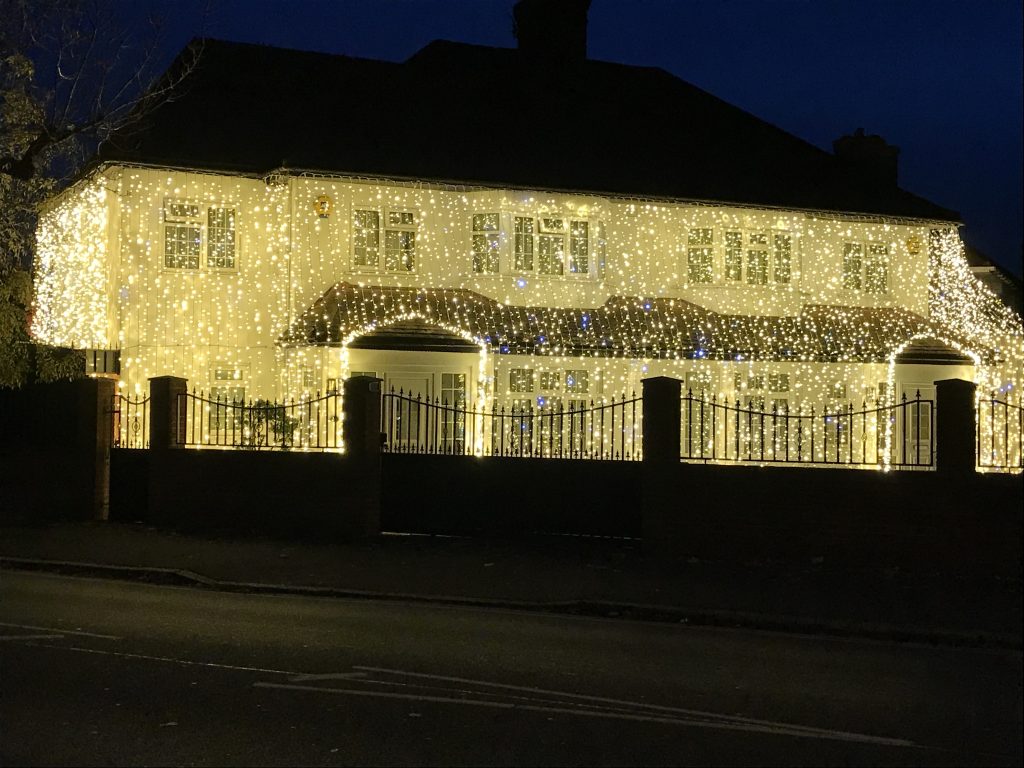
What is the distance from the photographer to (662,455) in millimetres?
15555

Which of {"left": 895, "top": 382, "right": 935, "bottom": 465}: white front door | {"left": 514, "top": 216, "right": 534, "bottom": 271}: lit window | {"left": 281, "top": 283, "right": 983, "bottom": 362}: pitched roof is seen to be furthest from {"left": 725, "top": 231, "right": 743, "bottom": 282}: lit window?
{"left": 895, "top": 382, "right": 935, "bottom": 465}: white front door

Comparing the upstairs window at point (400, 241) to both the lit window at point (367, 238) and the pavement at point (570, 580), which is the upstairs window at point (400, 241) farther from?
the pavement at point (570, 580)

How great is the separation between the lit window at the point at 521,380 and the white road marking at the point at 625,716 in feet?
53.9

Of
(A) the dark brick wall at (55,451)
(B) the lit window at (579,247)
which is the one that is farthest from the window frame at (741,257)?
(A) the dark brick wall at (55,451)

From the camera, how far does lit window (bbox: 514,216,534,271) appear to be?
84.3 ft

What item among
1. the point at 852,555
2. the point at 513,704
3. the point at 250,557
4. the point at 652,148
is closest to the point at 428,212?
the point at 652,148

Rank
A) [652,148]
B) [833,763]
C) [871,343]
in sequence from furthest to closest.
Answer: [652,148]
[871,343]
[833,763]

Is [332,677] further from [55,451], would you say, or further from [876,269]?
[876,269]

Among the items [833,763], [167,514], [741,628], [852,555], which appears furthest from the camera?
[167,514]

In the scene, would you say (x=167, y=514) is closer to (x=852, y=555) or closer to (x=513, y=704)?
(x=852, y=555)

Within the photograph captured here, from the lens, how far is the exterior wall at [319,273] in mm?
24219

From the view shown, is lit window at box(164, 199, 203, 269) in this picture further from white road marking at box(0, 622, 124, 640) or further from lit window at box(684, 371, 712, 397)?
white road marking at box(0, 622, 124, 640)

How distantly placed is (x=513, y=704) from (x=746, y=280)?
19.9 meters

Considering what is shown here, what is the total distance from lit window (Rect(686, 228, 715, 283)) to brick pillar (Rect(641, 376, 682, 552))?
459 inches
